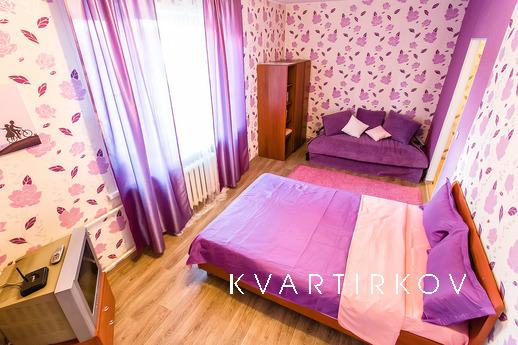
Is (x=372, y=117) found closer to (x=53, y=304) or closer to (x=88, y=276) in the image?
(x=88, y=276)

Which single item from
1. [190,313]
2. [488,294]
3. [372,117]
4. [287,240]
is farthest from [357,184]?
[190,313]

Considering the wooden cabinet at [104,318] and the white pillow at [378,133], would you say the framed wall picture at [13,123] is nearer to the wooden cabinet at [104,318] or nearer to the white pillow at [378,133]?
the wooden cabinet at [104,318]

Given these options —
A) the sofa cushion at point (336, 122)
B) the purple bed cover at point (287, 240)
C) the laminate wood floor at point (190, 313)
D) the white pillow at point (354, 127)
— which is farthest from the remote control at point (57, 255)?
the white pillow at point (354, 127)

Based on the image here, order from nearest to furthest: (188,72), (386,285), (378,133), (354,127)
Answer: (386,285), (188,72), (378,133), (354,127)

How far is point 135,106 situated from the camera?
193 centimetres

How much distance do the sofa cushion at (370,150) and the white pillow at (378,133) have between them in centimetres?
6

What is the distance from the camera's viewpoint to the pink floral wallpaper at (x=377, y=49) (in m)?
3.64

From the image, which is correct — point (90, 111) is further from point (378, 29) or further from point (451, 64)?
point (451, 64)

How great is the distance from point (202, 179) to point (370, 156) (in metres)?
2.44

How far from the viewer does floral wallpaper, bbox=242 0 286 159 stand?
3.50m

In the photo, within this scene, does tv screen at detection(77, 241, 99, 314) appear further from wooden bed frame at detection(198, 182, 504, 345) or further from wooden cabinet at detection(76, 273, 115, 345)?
wooden bed frame at detection(198, 182, 504, 345)

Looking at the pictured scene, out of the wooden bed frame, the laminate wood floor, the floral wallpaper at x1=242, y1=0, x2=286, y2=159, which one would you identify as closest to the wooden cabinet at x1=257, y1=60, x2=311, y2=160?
the floral wallpaper at x1=242, y1=0, x2=286, y2=159

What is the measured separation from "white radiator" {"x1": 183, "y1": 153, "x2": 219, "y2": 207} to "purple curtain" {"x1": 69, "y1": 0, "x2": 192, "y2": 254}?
273 millimetres

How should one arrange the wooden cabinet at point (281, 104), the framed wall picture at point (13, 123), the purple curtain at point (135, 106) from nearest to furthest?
the framed wall picture at point (13, 123) → the purple curtain at point (135, 106) → the wooden cabinet at point (281, 104)
